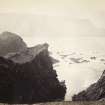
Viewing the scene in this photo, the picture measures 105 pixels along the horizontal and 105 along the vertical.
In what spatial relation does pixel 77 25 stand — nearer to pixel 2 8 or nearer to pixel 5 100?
pixel 2 8

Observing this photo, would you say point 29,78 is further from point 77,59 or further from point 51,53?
point 77,59

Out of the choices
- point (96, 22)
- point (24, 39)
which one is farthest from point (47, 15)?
point (96, 22)

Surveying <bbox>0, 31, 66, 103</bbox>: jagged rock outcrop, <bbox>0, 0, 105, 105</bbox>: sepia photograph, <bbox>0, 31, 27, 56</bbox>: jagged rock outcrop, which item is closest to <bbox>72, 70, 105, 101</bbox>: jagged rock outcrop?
<bbox>0, 0, 105, 105</bbox>: sepia photograph

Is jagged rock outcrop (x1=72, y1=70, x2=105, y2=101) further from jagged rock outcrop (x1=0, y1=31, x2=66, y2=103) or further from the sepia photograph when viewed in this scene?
jagged rock outcrop (x1=0, y1=31, x2=66, y2=103)

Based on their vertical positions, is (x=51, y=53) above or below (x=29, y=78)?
above

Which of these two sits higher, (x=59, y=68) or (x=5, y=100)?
(x=59, y=68)

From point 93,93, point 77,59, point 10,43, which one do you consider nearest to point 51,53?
point 77,59

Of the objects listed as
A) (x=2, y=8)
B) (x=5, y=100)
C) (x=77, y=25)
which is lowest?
(x=5, y=100)
